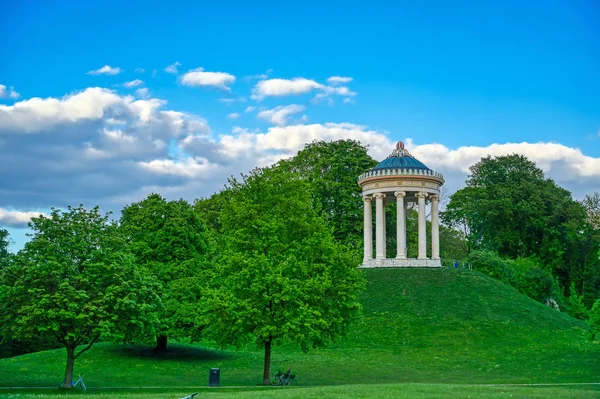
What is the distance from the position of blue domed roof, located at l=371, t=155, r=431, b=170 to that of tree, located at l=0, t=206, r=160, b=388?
34.8 m

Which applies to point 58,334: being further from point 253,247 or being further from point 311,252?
point 311,252

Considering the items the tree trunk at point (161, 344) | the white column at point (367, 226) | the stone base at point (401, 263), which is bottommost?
the tree trunk at point (161, 344)

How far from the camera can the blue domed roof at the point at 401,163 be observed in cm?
6312

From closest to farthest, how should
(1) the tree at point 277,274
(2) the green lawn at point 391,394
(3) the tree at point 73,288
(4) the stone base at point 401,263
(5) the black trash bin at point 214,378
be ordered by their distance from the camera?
1. (2) the green lawn at point 391,394
2. (3) the tree at point 73,288
3. (5) the black trash bin at point 214,378
4. (1) the tree at point 277,274
5. (4) the stone base at point 401,263

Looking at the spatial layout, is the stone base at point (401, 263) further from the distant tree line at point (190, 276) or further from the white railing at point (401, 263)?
the distant tree line at point (190, 276)

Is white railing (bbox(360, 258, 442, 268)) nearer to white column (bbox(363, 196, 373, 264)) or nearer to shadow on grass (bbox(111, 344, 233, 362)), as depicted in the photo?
white column (bbox(363, 196, 373, 264))

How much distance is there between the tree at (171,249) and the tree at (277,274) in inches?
202

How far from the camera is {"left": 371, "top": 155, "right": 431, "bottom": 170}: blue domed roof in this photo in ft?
207

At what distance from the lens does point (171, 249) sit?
44.9m

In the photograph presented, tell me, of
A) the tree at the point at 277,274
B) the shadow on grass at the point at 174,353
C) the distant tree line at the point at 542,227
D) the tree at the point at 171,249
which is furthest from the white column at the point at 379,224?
the tree at the point at 277,274

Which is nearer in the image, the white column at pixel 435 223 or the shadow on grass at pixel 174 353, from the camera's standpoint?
the shadow on grass at pixel 174 353

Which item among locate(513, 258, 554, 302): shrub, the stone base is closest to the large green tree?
locate(513, 258, 554, 302): shrub

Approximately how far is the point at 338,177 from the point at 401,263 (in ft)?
54.5

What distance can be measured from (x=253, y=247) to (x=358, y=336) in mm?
17506
